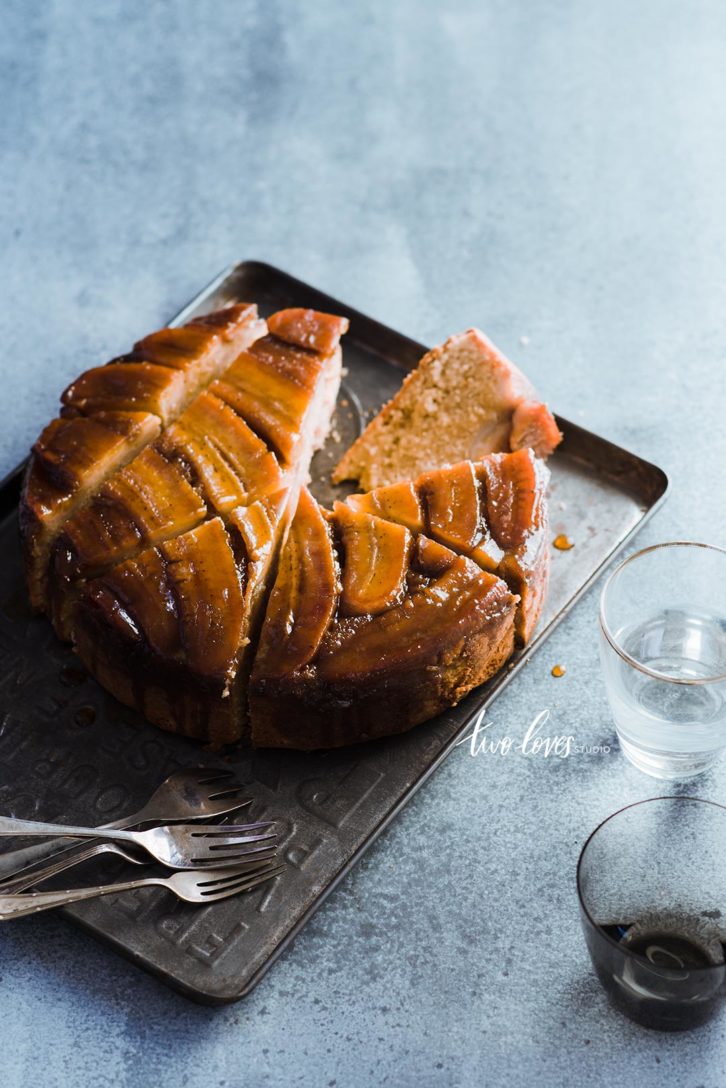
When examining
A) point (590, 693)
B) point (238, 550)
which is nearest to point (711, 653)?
point (590, 693)

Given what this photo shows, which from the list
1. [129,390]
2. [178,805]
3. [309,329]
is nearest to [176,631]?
[178,805]

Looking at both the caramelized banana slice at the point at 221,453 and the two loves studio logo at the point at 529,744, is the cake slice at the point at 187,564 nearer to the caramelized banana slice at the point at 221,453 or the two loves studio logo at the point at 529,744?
the caramelized banana slice at the point at 221,453

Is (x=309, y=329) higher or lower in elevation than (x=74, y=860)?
higher

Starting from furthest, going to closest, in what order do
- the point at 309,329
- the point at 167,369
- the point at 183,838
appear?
the point at 309,329 → the point at 167,369 → the point at 183,838

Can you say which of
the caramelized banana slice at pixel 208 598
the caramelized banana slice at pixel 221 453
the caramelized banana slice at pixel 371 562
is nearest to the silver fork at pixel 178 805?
the caramelized banana slice at pixel 208 598

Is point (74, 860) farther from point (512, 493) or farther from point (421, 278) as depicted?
point (421, 278)

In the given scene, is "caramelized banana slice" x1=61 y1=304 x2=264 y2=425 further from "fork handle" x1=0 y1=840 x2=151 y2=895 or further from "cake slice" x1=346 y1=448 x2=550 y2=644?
"fork handle" x1=0 y1=840 x2=151 y2=895

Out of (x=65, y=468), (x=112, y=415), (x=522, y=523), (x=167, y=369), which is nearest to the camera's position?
(x=522, y=523)

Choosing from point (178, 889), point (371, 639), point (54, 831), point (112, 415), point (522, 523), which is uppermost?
point (112, 415)
